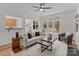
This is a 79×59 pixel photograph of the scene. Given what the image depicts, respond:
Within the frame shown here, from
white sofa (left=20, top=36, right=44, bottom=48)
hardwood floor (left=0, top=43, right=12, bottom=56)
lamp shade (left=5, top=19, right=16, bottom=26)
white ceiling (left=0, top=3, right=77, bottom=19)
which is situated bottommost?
hardwood floor (left=0, top=43, right=12, bottom=56)

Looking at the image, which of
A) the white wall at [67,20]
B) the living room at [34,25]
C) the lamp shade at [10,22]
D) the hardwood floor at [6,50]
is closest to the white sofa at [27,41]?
the living room at [34,25]

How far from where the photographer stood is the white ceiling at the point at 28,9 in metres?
1.94

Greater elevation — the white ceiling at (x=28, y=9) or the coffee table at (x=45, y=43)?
the white ceiling at (x=28, y=9)

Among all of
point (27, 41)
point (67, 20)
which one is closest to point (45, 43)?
point (27, 41)

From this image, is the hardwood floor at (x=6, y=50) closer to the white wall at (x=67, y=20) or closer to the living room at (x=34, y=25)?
the living room at (x=34, y=25)

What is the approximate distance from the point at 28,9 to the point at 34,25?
14.7 inches

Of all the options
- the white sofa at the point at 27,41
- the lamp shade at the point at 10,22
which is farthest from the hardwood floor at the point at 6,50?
the lamp shade at the point at 10,22

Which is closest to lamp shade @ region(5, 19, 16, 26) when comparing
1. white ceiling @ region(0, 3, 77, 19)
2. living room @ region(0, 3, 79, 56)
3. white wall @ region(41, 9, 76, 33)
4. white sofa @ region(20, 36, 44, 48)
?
living room @ region(0, 3, 79, 56)

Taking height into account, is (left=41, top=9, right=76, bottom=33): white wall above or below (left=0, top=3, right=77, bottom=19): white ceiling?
below

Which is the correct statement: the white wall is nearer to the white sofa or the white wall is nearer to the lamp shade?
the white sofa

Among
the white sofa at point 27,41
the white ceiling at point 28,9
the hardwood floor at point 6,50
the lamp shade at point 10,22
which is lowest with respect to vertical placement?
the hardwood floor at point 6,50

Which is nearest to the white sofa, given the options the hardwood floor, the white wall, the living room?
the living room

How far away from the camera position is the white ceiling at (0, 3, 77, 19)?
6.38 ft

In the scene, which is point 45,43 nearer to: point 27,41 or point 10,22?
point 27,41
